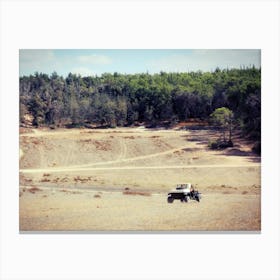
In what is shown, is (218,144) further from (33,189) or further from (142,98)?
(33,189)

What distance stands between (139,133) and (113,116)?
665mm

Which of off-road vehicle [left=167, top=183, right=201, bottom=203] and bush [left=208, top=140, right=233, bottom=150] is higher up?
bush [left=208, top=140, right=233, bottom=150]

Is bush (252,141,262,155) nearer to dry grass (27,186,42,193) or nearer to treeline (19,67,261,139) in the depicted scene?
treeline (19,67,261,139)

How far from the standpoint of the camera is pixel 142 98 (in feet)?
41.7

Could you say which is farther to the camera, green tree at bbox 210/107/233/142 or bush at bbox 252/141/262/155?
green tree at bbox 210/107/233/142

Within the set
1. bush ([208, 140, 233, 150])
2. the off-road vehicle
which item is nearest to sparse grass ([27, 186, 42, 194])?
the off-road vehicle

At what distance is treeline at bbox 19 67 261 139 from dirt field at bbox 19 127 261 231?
1.03 feet

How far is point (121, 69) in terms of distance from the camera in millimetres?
12141

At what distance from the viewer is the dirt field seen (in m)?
Answer: 11.9

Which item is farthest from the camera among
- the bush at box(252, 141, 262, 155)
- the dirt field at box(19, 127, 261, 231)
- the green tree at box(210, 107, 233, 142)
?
the green tree at box(210, 107, 233, 142)

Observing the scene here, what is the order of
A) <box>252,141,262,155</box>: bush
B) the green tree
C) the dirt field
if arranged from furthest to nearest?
the green tree < <box>252,141,262,155</box>: bush < the dirt field

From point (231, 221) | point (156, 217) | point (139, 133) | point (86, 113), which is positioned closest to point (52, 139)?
point (86, 113)
